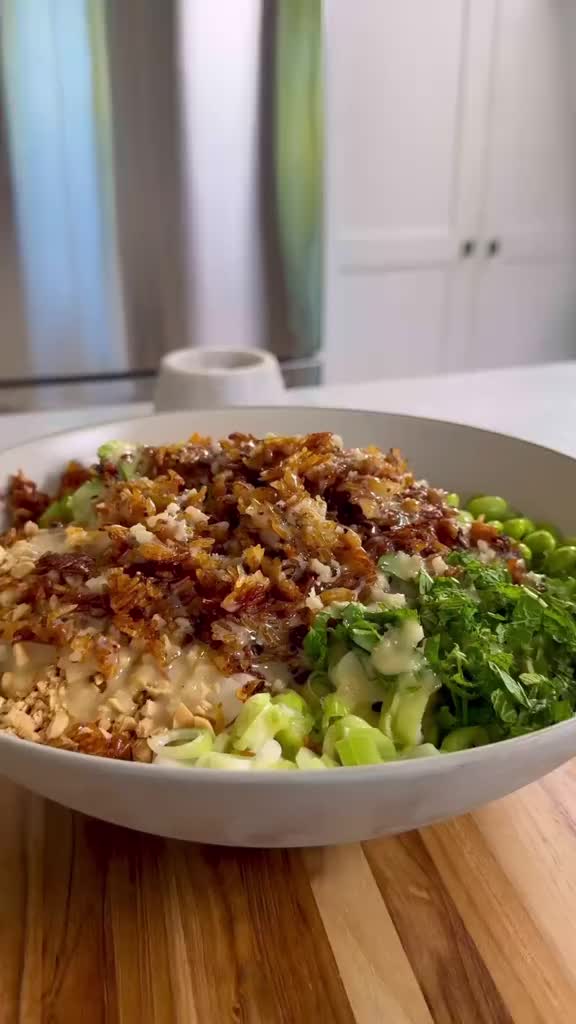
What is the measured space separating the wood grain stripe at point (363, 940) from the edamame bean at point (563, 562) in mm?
450

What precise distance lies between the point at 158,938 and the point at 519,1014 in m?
0.28

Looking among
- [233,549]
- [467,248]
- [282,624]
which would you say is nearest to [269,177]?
[467,248]

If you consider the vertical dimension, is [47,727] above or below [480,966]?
above

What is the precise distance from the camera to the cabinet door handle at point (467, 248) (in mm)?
3877

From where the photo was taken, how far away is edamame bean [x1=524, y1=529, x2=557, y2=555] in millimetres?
1091

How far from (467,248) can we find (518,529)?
120 inches

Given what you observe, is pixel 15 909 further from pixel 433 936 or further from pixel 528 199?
pixel 528 199

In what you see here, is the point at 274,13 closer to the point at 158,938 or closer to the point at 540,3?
the point at 540,3

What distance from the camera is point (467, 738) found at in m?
0.77

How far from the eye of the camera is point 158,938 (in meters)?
0.69

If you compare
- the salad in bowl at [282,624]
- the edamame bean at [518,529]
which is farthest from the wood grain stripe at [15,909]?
the edamame bean at [518,529]

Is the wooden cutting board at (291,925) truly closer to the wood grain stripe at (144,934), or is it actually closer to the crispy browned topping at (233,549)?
the wood grain stripe at (144,934)

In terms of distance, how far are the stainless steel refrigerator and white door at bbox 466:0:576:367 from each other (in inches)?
→ 45.8

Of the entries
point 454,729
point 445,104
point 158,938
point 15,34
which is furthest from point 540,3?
point 158,938
